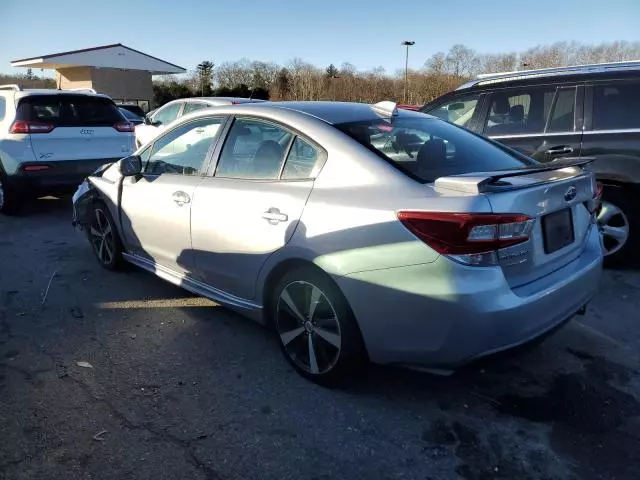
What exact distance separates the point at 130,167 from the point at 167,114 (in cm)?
898

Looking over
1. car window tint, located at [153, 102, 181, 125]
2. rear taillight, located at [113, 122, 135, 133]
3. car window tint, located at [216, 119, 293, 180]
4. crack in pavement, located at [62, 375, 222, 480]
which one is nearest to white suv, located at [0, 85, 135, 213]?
rear taillight, located at [113, 122, 135, 133]

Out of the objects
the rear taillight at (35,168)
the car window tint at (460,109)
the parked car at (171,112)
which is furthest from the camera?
the parked car at (171,112)

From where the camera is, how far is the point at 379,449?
8.62ft

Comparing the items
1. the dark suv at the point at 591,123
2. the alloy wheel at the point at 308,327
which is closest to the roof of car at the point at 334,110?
the alloy wheel at the point at 308,327

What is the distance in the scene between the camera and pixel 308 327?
3172 millimetres

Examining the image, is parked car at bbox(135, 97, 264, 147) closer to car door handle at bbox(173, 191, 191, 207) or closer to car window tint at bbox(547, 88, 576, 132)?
car window tint at bbox(547, 88, 576, 132)

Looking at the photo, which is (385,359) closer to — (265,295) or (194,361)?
(265,295)

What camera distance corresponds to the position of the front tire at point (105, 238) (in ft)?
16.3

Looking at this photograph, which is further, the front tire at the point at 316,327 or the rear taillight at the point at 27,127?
the rear taillight at the point at 27,127

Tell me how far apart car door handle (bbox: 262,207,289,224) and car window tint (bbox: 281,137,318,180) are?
0.75 ft

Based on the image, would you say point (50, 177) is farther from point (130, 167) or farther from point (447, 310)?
point (447, 310)

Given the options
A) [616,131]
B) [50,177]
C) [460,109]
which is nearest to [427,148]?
[616,131]

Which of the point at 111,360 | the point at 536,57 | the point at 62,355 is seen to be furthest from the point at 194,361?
the point at 536,57

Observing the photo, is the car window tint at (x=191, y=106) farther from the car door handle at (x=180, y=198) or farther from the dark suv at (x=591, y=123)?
the car door handle at (x=180, y=198)
